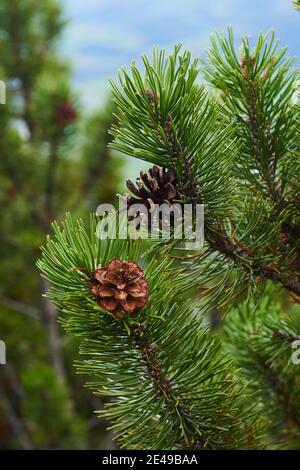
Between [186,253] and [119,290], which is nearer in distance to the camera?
[119,290]

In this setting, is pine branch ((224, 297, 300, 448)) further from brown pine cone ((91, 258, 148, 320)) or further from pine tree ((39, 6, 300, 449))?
brown pine cone ((91, 258, 148, 320))

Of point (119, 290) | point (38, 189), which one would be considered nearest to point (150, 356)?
point (119, 290)

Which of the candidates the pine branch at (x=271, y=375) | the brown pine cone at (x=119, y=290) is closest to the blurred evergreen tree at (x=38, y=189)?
the pine branch at (x=271, y=375)

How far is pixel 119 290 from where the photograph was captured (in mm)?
478

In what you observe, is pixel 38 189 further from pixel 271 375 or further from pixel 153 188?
pixel 153 188

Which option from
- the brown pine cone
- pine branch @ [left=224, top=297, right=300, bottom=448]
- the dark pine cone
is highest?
the dark pine cone

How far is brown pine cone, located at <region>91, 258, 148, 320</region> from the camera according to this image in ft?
1.58

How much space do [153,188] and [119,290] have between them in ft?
0.31

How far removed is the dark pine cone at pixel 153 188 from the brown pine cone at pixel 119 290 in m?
0.06

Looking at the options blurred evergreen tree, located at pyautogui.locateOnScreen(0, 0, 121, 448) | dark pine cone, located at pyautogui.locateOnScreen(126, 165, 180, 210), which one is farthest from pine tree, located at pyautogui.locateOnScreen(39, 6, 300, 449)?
blurred evergreen tree, located at pyautogui.locateOnScreen(0, 0, 121, 448)

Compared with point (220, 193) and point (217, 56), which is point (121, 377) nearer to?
point (220, 193)

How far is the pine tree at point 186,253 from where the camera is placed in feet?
1.63

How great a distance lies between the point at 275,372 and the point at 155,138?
0.39 metres

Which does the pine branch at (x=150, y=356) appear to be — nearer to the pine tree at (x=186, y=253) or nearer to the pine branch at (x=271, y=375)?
the pine tree at (x=186, y=253)
